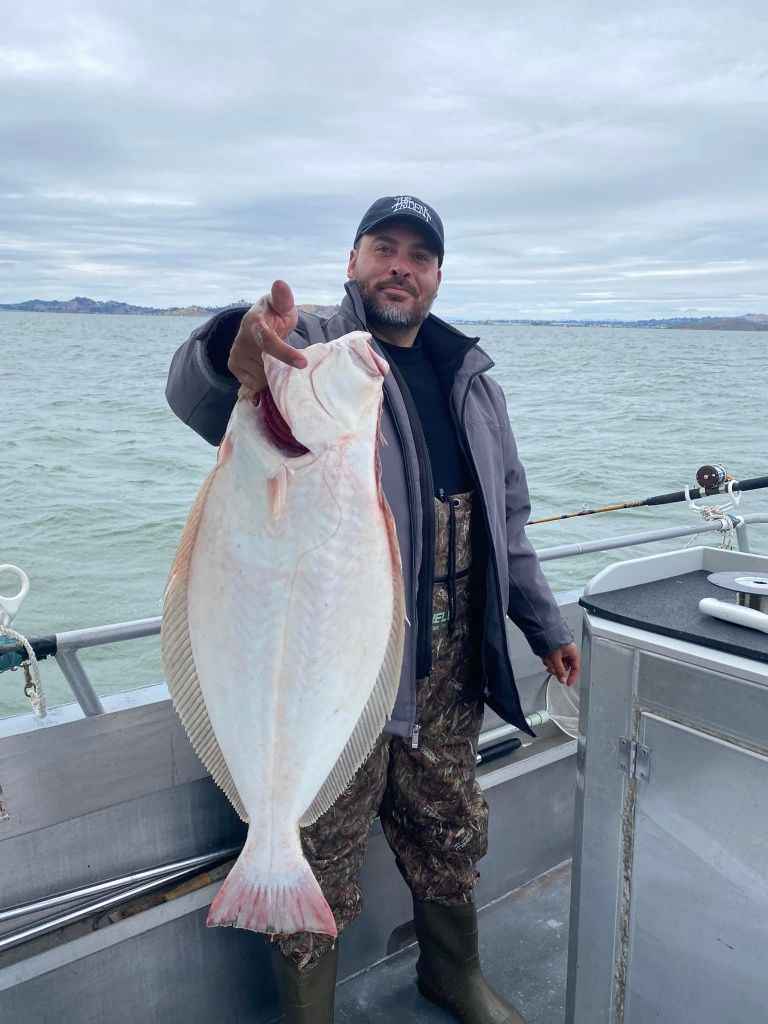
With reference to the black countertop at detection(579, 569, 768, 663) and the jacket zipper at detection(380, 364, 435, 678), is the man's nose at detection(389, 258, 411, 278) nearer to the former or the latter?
the jacket zipper at detection(380, 364, 435, 678)

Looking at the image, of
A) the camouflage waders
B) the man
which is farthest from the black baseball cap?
the camouflage waders

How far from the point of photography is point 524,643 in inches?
122

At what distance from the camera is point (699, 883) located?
1.75m

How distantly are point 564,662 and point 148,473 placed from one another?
41.3 feet

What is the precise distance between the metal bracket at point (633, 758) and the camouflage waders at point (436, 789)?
590mm

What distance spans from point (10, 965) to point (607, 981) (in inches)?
56.3

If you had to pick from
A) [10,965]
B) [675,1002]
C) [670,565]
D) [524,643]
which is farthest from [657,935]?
[10,965]

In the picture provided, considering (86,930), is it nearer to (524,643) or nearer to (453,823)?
(453,823)

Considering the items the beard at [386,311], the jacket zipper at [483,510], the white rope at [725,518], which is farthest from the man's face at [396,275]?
the white rope at [725,518]

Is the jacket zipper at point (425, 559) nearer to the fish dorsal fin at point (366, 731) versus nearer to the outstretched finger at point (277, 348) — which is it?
the fish dorsal fin at point (366, 731)

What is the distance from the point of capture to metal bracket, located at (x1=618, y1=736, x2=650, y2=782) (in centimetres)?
184

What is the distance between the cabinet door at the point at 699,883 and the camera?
65.6 inches

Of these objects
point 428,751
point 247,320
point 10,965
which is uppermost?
point 247,320

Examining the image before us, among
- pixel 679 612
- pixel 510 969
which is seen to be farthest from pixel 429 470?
pixel 510 969
